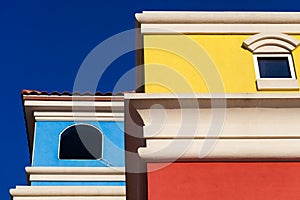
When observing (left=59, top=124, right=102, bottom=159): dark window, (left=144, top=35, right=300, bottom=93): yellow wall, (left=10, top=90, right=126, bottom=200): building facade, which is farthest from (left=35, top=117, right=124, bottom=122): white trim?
(left=144, top=35, right=300, bottom=93): yellow wall

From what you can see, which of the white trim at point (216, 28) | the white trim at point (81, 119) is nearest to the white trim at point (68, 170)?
the white trim at point (81, 119)

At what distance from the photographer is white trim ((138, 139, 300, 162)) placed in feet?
25.3

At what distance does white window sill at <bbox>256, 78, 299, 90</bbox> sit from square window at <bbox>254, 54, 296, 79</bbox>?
0.42 feet

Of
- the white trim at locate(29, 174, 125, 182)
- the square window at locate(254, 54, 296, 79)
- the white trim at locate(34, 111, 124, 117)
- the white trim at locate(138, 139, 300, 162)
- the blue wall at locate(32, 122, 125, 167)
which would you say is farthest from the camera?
the white trim at locate(34, 111, 124, 117)

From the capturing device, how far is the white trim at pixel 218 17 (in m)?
9.20

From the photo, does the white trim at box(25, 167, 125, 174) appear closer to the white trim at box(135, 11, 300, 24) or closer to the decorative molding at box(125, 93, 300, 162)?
the white trim at box(135, 11, 300, 24)

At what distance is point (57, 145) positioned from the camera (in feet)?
42.3

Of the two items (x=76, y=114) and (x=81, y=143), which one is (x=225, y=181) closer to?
(x=81, y=143)

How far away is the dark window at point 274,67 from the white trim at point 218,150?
1.20 metres

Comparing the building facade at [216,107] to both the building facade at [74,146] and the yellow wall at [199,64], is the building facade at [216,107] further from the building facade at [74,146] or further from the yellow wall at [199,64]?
the building facade at [74,146]

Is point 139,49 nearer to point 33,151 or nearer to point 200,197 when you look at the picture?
point 200,197

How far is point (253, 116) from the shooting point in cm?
809

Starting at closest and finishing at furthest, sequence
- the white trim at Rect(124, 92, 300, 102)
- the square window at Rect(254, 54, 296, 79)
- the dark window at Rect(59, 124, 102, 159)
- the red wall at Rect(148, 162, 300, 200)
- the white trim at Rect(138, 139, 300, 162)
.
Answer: the red wall at Rect(148, 162, 300, 200) < the white trim at Rect(138, 139, 300, 162) < the white trim at Rect(124, 92, 300, 102) < the square window at Rect(254, 54, 296, 79) < the dark window at Rect(59, 124, 102, 159)

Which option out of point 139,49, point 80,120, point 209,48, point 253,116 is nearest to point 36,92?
point 80,120
